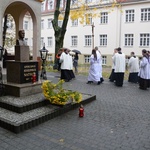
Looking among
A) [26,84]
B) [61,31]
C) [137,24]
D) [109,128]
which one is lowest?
[109,128]

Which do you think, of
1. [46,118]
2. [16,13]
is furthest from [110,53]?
[46,118]

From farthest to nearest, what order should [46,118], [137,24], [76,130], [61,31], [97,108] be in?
[137,24]
[61,31]
[97,108]
[46,118]
[76,130]

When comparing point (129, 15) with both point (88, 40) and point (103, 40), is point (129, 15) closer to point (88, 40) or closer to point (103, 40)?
point (103, 40)

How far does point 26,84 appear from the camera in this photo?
7.44 m

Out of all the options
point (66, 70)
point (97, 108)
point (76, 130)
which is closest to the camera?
point (76, 130)

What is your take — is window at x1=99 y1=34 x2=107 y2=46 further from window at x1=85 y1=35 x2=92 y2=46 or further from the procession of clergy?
the procession of clergy

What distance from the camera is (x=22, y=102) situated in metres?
6.47

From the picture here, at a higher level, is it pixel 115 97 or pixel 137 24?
pixel 137 24

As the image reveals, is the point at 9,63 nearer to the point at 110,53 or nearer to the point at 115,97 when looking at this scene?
the point at 115,97

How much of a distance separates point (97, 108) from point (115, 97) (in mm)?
1860

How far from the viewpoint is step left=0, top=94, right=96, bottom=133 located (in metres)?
5.22

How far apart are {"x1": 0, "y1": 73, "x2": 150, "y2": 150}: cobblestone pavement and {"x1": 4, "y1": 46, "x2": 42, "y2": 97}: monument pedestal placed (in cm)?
160

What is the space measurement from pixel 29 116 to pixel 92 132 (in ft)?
5.53

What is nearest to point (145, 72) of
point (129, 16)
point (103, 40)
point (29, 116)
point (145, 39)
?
point (29, 116)
